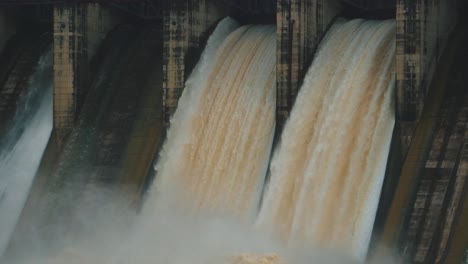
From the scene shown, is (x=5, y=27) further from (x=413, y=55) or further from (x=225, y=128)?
(x=413, y=55)

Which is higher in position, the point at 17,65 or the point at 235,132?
the point at 17,65

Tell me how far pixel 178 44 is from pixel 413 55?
1211 centimetres

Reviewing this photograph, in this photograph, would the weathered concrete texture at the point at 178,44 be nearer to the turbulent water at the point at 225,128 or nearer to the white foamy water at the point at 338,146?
the turbulent water at the point at 225,128

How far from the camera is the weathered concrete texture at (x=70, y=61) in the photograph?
50750mm

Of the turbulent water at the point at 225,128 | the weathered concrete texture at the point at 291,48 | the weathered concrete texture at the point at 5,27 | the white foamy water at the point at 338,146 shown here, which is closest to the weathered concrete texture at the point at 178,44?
the turbulent water at the point at 225,128

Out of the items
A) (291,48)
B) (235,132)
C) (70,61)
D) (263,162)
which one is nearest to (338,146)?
(263,162)

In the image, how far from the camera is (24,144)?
5147cm

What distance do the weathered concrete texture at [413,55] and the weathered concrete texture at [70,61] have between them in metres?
16.7

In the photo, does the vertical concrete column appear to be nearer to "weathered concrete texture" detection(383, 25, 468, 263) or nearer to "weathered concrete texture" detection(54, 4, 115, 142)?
"weathered concrete texture" detection(54, 4, 115, 142)

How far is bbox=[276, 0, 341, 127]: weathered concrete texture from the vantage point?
44.4 meters

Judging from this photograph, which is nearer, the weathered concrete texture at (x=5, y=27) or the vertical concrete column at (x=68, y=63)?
the vertical concrete column at (x=68, y=63)

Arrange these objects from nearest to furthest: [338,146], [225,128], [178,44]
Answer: [338,146] < [225,128] < [178,44]

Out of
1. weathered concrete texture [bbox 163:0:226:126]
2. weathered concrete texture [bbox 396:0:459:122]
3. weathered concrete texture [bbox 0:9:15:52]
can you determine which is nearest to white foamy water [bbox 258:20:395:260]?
weathered concrete texture [bbox 396:0:459:122]

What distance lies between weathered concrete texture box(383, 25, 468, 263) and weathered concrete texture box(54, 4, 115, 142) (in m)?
17.7
